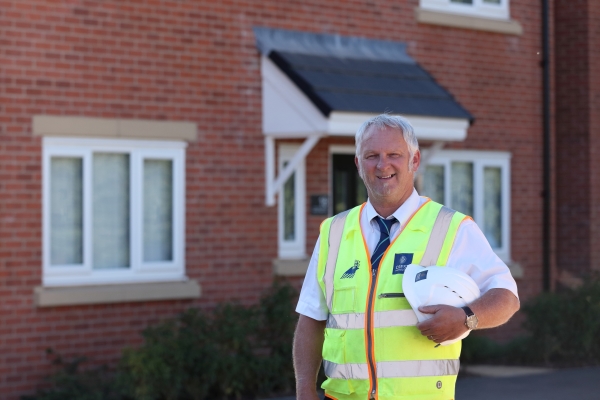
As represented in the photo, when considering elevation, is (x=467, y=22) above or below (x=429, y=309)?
above

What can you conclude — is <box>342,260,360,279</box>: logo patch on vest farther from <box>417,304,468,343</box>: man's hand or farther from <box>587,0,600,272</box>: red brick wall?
<box>587,0,600,272</box>: red brick wall

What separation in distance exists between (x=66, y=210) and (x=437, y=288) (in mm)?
6532

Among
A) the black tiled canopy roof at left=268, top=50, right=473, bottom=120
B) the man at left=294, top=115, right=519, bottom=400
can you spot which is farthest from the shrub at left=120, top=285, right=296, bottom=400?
the man at left=294, top=115, right=519, bottom=400

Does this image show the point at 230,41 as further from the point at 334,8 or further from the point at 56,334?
the point at 56,334

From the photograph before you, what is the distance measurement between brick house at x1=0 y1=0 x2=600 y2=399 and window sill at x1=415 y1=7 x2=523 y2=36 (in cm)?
3

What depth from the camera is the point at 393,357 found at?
369 centimetres

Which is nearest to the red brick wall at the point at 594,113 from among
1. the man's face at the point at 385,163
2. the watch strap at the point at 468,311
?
the man's face at the point at 385,163

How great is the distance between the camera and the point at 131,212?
9867mm

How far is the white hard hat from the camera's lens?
139 inches

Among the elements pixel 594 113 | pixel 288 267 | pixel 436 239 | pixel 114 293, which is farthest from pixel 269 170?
pixel 436 239

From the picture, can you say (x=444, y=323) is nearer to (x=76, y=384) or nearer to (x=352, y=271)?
(x=352, y=271)

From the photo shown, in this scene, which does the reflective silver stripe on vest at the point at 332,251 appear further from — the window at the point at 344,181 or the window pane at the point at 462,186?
the window pane at the point at 462,186

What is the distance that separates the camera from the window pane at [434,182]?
1261 cm

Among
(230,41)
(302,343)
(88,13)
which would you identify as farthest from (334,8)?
(302,343)
